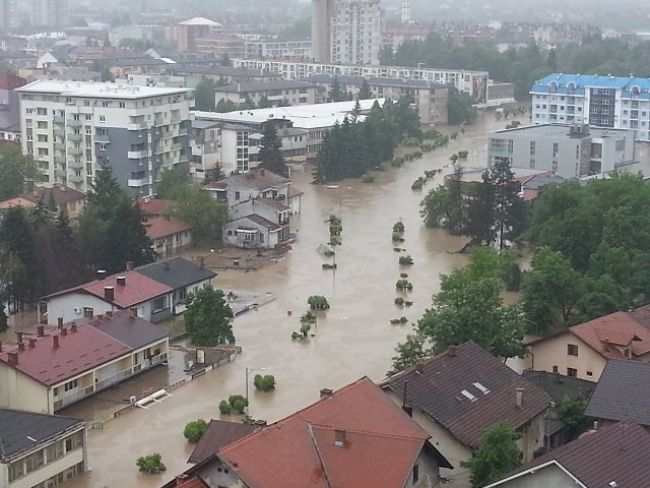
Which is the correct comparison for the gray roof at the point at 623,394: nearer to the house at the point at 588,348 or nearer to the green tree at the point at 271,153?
the house at the point at 588,348

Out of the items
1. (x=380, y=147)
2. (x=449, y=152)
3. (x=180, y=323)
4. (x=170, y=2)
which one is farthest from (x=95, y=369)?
(x=170, y=2)

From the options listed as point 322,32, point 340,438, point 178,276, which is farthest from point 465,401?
point 322,32

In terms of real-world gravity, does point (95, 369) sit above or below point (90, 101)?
below

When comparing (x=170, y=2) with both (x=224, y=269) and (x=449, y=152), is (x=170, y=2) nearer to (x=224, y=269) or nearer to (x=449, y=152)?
(x=449, y=152)

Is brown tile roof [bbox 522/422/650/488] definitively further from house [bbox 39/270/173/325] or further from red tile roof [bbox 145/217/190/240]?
red tile roof [bbox 145/217/190/240]

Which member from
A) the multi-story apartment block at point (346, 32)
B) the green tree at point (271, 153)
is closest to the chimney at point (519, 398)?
the green tree at point (271, 153)
